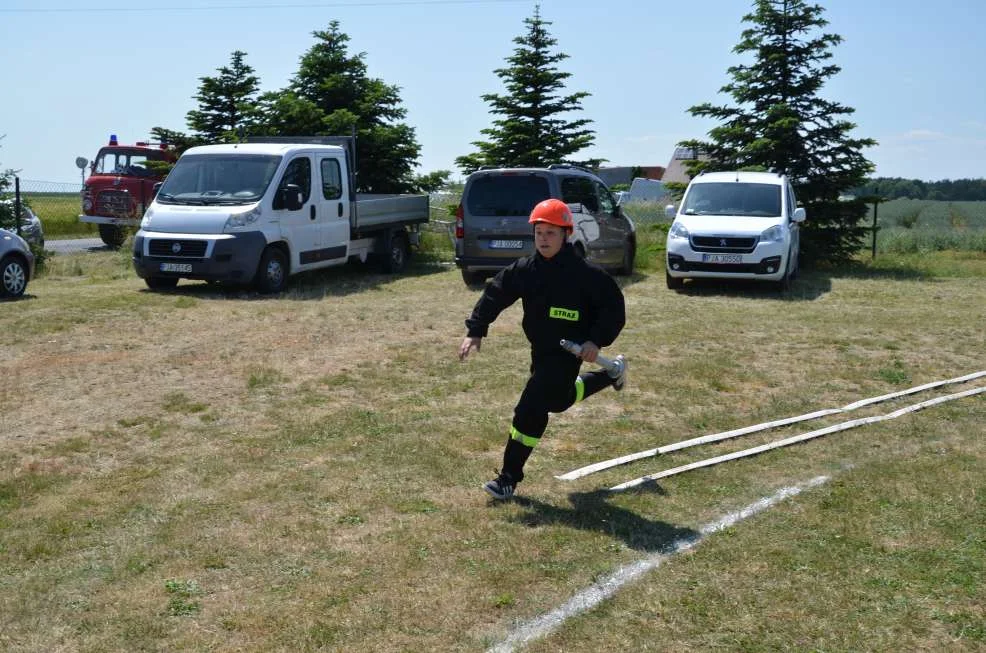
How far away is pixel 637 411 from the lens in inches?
348

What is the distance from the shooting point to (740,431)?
8141 mm

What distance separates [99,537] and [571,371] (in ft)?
8.55

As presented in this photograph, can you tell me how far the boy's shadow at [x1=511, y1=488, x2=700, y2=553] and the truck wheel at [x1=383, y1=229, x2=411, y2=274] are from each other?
13.8 meters

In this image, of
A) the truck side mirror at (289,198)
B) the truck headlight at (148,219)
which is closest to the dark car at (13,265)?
the truck headlight at (148,219)

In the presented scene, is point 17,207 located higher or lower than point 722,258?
higher

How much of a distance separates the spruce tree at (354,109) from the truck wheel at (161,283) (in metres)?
8.23

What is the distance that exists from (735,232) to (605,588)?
12.8 metres

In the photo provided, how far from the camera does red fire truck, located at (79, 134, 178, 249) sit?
26094mm

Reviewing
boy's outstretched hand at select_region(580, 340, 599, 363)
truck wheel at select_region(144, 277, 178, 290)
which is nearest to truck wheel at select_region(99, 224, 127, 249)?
truck wheel at select_region(144, 277, 178, 290)

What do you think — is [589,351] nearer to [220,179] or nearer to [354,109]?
[220,179]

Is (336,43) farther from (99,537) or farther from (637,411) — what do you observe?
(99,537)

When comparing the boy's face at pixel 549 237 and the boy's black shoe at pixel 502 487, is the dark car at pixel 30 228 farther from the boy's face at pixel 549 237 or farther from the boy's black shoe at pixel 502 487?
the boy's face at pixel 549 237

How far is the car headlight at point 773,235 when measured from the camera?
1708 cm

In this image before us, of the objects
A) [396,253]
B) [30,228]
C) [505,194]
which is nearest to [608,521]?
[505,194]
